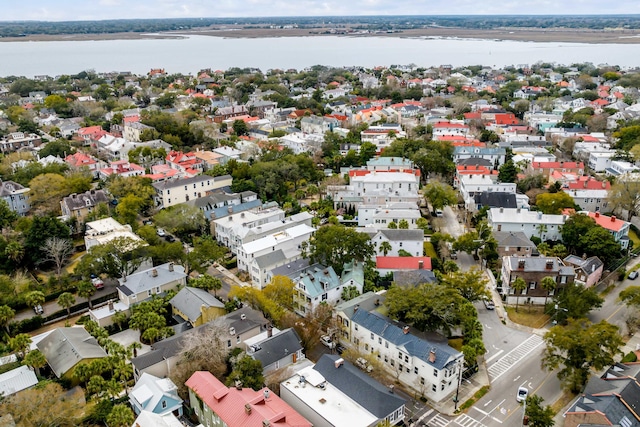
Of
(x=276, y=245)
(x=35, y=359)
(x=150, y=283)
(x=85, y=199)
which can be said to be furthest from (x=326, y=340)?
(x=85, y=199)

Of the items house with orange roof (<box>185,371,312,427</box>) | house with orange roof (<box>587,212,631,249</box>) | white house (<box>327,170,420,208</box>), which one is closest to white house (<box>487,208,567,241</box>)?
house with orange roof (<box>587,212,631,249</box>)

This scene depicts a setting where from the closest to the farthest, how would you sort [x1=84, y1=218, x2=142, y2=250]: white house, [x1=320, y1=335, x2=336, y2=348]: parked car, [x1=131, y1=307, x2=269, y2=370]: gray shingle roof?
[x1=131, y1=307, x2=269, y2=370]: gray shingle roof
[x1=320, y1=335, x2=336, y2=348]: parked car
[x1=84, y1=218, x2=142, y2=250]: white house

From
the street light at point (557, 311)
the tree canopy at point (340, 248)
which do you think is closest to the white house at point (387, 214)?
the tree canopy at point (340, 248)

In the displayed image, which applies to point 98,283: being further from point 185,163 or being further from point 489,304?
point 489,304

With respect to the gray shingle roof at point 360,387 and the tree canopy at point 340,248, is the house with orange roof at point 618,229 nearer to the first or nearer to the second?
the tree canopy at point 340,248

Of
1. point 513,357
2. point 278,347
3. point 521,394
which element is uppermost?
point 278,347

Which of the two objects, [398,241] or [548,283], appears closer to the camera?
[548,283]

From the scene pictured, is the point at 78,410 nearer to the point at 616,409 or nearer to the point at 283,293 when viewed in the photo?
the point at 283,293

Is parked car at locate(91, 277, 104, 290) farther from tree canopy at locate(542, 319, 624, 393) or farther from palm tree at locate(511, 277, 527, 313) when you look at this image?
tree canopy at locate(542, 319, 624, 393)
